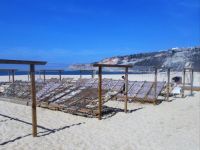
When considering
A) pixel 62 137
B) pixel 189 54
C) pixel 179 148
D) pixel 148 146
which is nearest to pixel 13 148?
pixel 62 137

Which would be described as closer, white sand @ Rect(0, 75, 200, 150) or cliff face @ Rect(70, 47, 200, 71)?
white sand @ Rect(0, 75, 200, 150)

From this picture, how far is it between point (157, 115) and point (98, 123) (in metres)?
2.52

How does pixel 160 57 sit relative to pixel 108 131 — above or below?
above

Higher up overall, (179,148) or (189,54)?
(189,54)

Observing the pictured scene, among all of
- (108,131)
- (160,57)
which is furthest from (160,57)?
(108,131)

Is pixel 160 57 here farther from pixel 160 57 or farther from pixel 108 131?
pixel 108 131

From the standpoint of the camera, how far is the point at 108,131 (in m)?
7.29

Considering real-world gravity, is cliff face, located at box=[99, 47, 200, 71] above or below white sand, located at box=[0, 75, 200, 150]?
above

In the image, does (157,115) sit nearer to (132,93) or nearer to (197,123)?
(197,123)

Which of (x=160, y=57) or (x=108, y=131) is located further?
(x=160, y=57)

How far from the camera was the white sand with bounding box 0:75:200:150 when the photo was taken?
6102mm

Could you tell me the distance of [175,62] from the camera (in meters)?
63.3

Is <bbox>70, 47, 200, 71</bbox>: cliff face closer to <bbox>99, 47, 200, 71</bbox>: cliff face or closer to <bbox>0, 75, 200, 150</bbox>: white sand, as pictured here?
<bbox>99, 47, 200, 71</bbox>: cliff face

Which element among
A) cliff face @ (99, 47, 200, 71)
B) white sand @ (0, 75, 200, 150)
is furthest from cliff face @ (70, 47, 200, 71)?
white sand @ (0, 75, 200, 150)
